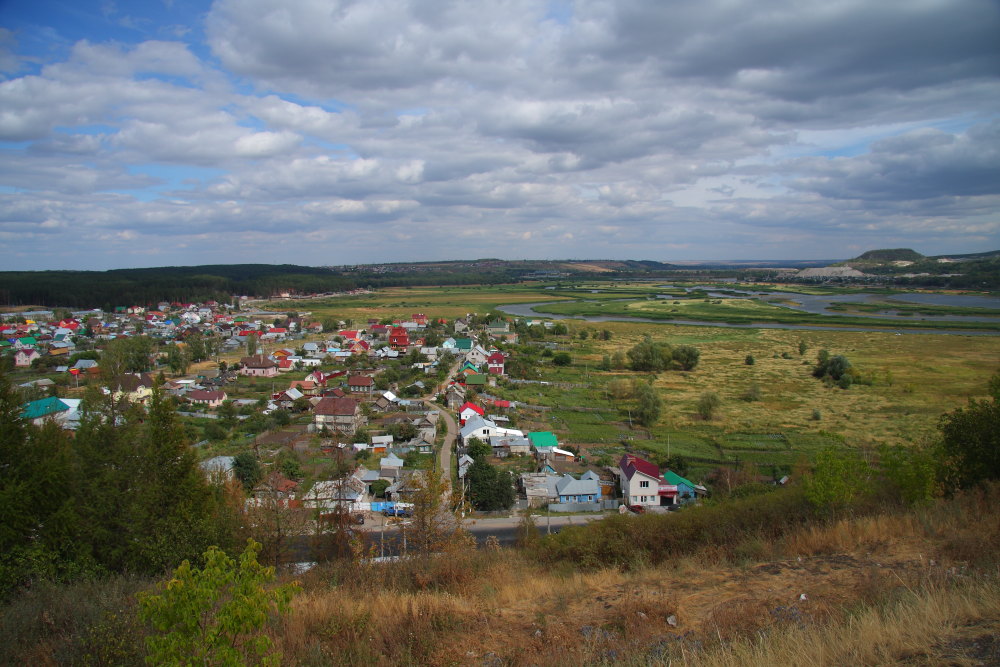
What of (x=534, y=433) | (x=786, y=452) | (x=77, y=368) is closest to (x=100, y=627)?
(x=534, y=433)

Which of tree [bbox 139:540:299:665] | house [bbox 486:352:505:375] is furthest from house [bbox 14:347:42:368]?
tree [bbox 139:540:299:665]

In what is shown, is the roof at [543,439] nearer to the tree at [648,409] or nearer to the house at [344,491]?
the tree at [648,409]

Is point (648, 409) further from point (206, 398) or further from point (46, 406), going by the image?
point (46, 406)

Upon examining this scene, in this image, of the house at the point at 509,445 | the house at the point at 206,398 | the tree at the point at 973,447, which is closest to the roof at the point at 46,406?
the house at the point at 206,398

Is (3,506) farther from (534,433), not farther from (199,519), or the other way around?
(534,433)

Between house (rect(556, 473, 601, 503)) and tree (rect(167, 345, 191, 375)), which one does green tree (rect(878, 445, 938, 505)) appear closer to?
house (rect(556, 473, 601, 503))

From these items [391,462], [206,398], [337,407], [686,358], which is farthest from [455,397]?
[686,358]
